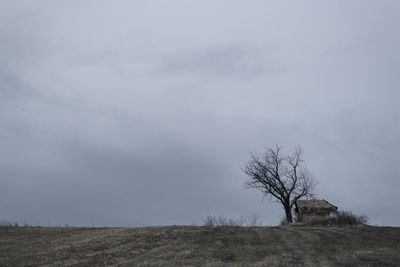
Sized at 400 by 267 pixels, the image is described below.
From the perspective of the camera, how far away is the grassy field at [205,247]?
20.2m

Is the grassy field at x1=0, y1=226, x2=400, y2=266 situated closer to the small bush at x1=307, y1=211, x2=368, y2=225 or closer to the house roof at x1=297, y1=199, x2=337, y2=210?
the small bush at x1=307, y1=211, x2=368, y2=225

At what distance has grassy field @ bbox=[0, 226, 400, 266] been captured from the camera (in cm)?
2020

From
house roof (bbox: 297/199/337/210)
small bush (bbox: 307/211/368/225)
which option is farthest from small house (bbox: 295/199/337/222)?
small bush (bbox: 307/211/368/225)

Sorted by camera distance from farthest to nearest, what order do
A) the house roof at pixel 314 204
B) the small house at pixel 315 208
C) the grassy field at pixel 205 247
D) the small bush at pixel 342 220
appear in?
the house roof at pixel 314 204 → the small house at pixel 315 208 → the small bush at pixel 342 220 → the grassy field at pixel 205 247

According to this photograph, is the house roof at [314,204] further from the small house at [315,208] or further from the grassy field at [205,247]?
the grassy field at [205,247]

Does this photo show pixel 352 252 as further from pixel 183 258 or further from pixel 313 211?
pixel 313 211

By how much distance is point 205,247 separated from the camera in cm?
2352

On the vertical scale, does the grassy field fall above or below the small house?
below

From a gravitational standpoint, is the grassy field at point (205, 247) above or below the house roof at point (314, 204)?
below

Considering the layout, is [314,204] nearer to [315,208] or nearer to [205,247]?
[315,208]

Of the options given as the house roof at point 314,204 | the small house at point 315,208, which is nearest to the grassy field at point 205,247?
the small house at point 315,208

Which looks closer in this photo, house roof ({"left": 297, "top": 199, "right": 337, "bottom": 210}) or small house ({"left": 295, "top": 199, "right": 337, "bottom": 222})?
small house ({"left": 295, "top": 199, "right": 337, "bottom": 222})

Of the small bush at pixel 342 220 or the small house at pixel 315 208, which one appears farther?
the small house at pixel 315 208

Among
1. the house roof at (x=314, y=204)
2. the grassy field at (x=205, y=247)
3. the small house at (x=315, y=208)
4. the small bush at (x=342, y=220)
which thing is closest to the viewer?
the grassy field at (x=205, y=247)
